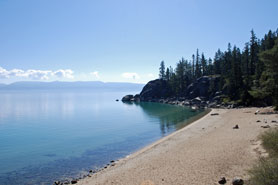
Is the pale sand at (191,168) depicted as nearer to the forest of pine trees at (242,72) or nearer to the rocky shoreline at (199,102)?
the forest of pine trees at (242,72)

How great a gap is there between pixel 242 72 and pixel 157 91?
4975cm

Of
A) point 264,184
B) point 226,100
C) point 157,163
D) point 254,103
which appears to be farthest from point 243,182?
point 226,100

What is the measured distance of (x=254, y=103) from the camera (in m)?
61.6

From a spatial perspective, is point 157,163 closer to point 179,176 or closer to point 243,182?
point 179,176

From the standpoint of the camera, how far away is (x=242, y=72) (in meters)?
75.8

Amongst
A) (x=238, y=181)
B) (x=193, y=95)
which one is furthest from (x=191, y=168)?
(x=193, y=95)

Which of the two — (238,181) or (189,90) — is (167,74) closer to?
(189,90)

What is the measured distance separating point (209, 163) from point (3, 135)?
3615 centimetres

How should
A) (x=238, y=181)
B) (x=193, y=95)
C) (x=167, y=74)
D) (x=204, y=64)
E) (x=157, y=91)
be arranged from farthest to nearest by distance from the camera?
(x=167, y=74) → (x=157, y=91) → (x=204, y=64) → (x=193, y=95) → (x=238, y=181)

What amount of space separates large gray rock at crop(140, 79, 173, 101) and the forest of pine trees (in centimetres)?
418

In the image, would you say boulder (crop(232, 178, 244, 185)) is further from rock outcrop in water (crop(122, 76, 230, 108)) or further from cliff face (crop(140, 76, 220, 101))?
cliff face (crop(140, 76, 220, 101))

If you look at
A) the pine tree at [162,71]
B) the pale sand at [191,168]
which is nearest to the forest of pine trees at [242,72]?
the pine tree at [162,71]

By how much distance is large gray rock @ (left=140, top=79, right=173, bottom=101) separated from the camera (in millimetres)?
115500

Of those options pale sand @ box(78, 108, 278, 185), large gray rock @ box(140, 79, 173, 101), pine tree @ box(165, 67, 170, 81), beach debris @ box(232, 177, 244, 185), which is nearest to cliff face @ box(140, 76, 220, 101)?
large gray rock @ box(140, 79, 173, 101)
